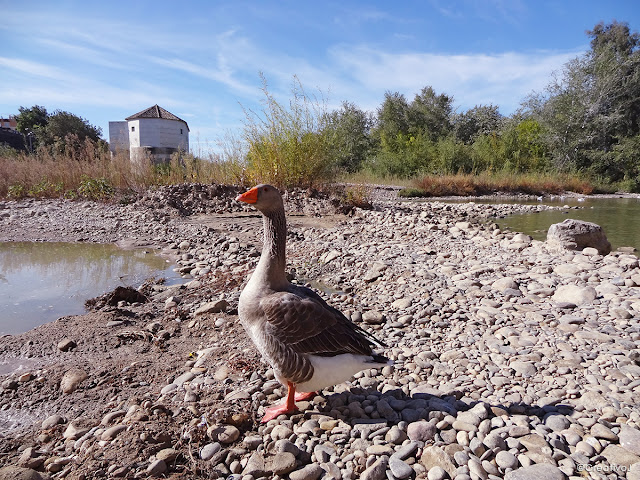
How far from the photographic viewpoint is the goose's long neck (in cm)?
287

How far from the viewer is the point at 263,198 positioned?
2.99 metres

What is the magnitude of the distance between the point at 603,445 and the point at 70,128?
48185mm

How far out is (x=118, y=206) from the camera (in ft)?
44.3

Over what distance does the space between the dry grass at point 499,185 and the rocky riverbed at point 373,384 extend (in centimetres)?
1926

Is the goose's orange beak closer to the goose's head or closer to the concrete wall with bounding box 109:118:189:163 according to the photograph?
the goose's head

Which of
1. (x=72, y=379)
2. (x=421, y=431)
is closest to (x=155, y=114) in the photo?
(x=72, y=379)

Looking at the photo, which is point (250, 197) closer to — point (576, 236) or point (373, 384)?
point (373, 384)

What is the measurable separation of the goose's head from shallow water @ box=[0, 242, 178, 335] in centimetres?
386

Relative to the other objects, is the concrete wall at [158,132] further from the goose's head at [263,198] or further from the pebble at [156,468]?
the pebble at [156,468]

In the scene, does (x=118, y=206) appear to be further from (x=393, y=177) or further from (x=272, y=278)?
(x=393, y=177)

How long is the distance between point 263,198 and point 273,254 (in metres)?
0.45

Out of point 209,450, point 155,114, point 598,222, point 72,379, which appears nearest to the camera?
point 209,450

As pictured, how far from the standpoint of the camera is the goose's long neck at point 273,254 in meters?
2.87

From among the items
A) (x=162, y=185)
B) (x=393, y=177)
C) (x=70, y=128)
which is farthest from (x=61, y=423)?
(x=70, y=128)
